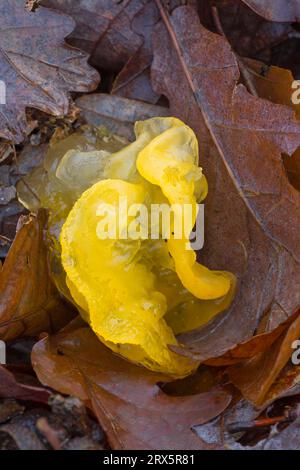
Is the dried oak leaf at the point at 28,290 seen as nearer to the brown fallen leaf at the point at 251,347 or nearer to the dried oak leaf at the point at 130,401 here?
the dried oak leaf at the point at 130,401

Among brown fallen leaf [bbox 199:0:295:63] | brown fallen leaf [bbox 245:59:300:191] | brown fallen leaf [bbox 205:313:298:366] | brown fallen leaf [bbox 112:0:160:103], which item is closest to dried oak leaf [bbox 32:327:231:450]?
brown fallen leaf [bbox 205:313:298:366]

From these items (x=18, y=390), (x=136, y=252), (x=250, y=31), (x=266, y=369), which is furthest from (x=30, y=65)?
(x=266, y=369)

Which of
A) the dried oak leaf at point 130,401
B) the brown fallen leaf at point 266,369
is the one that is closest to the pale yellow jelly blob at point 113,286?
the dried oak leaf at point 130,401

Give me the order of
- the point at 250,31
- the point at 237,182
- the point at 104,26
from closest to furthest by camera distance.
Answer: the point at 237,182 → the point at 104,26 → the point at 250,31

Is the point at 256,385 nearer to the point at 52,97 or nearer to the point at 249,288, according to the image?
the point at 249,288

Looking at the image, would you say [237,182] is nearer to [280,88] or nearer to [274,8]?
[280,88]

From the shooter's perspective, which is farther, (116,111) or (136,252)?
(116,111)
